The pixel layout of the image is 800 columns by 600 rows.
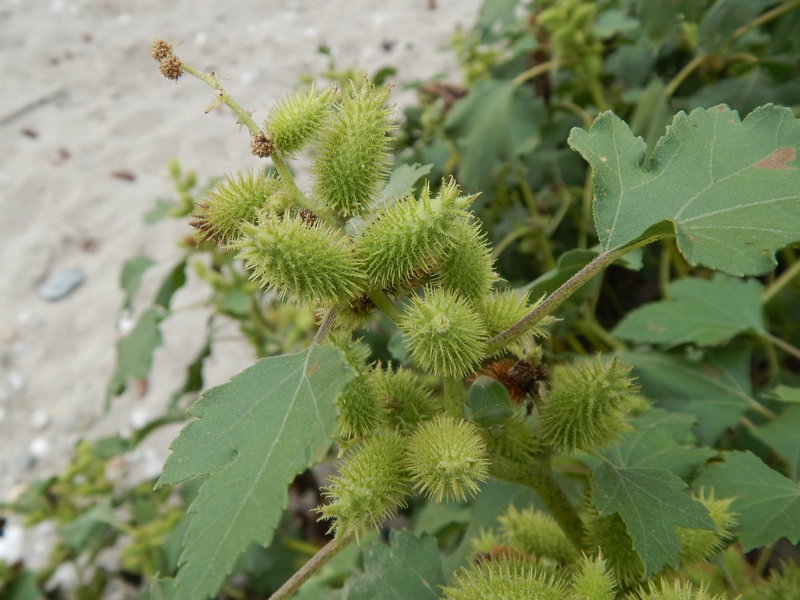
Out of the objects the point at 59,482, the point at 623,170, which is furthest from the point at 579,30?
the point at 59,482

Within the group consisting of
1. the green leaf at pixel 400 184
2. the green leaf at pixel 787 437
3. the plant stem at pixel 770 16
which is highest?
the green leaf at pixel 400 184

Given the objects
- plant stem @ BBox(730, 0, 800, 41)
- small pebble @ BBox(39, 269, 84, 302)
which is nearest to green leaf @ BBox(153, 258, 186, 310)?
plant stem @ BBox(730, 0, 800, 41)

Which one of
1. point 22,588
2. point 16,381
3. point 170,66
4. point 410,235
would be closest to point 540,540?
point 410,235

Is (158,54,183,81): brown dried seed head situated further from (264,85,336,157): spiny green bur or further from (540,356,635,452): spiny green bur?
(540,356,635,452): spiny green bur

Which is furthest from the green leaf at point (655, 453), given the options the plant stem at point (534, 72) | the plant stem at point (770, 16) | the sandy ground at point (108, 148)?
the sandy ground at point (108, 148)

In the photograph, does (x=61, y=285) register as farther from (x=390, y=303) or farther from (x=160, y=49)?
(x=390, y=303)

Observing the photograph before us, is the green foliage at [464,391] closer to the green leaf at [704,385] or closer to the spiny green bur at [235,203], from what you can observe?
the spiny green bur at [235,203]

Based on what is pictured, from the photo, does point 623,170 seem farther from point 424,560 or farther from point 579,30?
point 579,30
